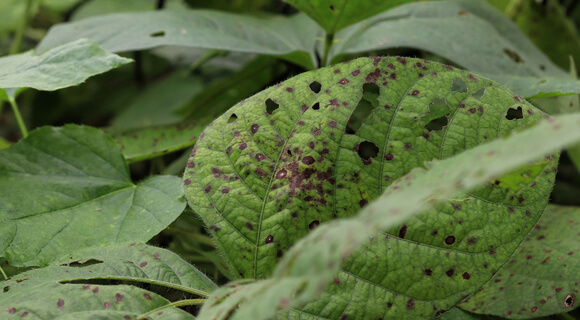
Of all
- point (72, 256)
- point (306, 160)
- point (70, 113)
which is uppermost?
point (306, 160)

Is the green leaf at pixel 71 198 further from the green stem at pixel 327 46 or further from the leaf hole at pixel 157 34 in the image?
the green stem at pixel 327 46

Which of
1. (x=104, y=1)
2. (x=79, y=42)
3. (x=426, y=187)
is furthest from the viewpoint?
(x=104, y=1)

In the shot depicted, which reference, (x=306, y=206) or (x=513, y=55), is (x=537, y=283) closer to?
(x=306, y=206)

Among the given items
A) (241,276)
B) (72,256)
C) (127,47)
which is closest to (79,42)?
(127,47)

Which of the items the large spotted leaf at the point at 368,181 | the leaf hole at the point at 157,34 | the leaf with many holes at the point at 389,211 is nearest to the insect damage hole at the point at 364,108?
the large spotted leaf at the point at 368,181

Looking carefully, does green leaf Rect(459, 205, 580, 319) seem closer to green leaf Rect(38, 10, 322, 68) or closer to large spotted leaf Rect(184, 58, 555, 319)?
large spotted leaf Rect(184, 58, 555, 319)

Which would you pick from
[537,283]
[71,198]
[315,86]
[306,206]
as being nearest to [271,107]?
[315,86]

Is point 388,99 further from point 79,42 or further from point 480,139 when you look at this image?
point 79,42
